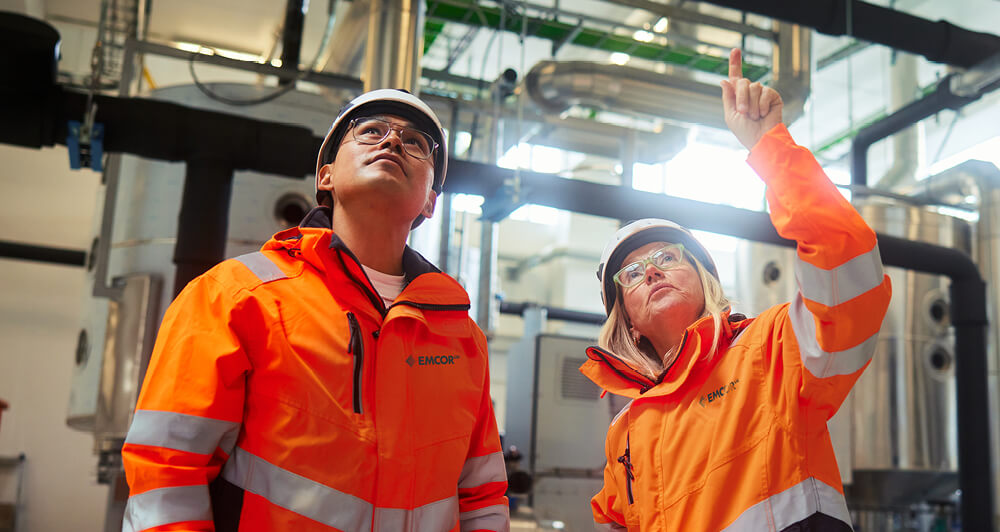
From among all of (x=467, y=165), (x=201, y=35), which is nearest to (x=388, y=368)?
(x=467, y=165)

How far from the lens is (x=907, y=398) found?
6.00m

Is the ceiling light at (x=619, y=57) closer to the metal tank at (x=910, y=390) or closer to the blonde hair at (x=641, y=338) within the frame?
the metal tank at (x=910, y=390)

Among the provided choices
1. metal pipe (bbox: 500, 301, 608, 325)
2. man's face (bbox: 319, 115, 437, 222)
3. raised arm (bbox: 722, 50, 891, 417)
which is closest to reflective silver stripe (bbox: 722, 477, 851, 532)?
raised arm (bbox: 722, 50, 891, 417)

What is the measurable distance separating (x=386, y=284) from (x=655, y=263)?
735 millimetres

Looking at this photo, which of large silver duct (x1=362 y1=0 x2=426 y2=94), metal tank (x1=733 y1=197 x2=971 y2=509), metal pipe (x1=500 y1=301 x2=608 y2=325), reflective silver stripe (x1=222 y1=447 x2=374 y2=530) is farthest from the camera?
metal pipe (x1=500 y1=301 x2=608 y2=325)

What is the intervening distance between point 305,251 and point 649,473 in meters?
0.89

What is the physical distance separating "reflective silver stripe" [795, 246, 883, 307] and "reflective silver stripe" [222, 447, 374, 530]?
2.88 ft

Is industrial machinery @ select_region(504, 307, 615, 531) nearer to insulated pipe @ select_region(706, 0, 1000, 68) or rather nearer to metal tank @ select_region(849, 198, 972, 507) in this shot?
metal tank @ select_region(849, 198, 972, 507)

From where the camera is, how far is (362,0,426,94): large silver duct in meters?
4.00

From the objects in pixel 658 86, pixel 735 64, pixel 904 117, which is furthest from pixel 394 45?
pixel 904 117

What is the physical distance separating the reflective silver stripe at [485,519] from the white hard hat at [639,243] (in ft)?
2.36

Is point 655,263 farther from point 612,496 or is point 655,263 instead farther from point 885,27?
point 885,27

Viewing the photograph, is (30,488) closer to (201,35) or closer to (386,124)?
Answer: (201,35)

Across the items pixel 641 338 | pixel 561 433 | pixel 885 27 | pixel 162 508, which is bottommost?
pixel 561 433
